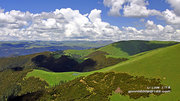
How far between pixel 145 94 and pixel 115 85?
65.9ft

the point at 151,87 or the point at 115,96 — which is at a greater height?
the point at 151,87

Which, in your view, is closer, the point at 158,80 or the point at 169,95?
the point at 169,95

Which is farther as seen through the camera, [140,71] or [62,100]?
[140,71]

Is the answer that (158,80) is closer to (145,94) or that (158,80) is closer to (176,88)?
(176,88)

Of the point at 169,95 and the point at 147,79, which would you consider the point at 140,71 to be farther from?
the point at 169,95

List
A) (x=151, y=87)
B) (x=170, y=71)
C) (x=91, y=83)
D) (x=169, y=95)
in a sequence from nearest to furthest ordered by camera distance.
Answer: (x=169, y=95) → (x=151, y=87) → (x=170, y=71) → (x=91, y=83)

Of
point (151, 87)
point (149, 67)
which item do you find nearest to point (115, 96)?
point (151, 87)

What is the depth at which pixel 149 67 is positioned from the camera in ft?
347

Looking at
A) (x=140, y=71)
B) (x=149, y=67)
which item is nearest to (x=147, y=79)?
(x=140, y=71)

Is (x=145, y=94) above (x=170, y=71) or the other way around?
the other way around

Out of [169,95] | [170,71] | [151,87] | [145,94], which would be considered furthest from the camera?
[170,71]

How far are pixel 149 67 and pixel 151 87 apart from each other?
110 ft

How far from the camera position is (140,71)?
332 ft


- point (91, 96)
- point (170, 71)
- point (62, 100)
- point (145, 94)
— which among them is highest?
point (170, 71)
